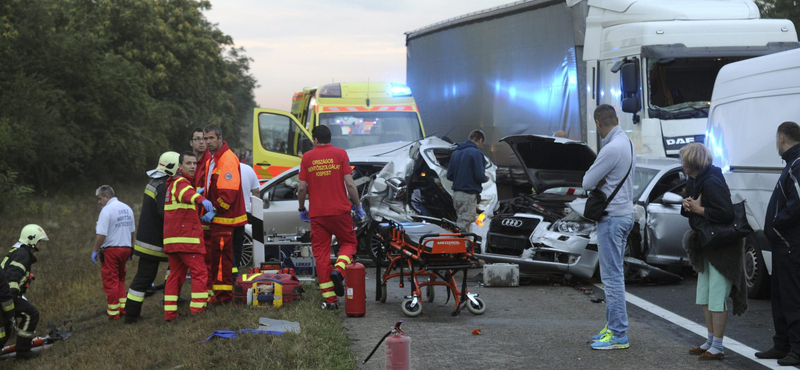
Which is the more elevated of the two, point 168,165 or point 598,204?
point 168,165

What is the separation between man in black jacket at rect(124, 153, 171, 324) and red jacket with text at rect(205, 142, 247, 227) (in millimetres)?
483

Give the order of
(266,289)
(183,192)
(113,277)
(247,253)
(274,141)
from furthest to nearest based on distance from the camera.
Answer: (274,141), (247,253), (113,277), (266,289), (183,192)

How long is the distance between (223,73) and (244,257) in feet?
142

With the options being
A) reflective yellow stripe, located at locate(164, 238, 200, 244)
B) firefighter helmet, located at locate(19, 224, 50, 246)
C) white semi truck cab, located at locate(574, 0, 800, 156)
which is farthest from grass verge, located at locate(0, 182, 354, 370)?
white semi truck cab, located at locate(574, 0, 800, 156)

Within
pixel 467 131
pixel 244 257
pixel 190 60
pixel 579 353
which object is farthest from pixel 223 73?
pixel 579 353

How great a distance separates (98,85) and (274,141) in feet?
66.4

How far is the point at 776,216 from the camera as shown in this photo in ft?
21.7

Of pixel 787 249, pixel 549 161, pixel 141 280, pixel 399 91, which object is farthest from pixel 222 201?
pixel 399 91

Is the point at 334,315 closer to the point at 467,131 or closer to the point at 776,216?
the point at 776,216

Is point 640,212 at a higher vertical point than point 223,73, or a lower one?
lower

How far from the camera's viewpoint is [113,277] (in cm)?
998

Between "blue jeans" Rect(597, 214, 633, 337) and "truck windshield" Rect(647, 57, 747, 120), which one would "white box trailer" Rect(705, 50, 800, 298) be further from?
"truck windshield" Rect(647, 57, 747, 120)

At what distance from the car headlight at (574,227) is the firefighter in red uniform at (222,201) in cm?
385

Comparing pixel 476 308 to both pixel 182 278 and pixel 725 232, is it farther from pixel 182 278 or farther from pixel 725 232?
pixel 182 278
